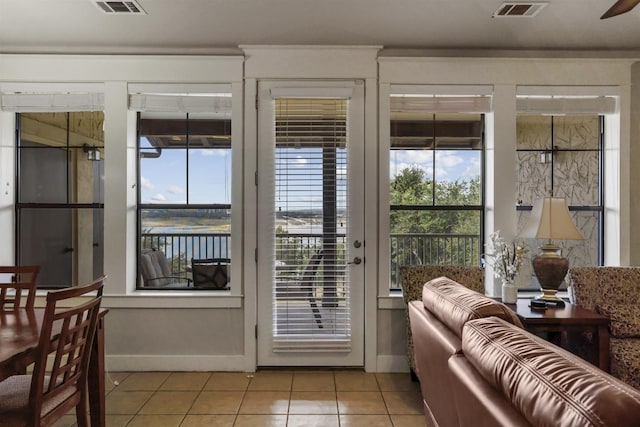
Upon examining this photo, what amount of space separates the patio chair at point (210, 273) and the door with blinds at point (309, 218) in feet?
1.29

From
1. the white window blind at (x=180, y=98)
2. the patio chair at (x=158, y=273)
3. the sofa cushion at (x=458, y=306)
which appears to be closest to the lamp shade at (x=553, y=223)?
the sofa cushion at (x=458, y=306)

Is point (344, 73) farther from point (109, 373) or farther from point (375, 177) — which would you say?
point (109, 373)

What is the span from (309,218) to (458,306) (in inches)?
71.1

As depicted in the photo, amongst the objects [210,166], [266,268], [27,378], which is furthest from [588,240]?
[27,378]

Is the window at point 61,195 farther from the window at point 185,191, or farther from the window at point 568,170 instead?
the window at point 568,170

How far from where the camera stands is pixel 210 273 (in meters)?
3.54

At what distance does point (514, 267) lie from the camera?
293cm

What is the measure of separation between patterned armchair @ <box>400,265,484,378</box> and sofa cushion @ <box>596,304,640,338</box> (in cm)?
81

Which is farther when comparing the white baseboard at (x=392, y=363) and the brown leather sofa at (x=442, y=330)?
the white baseboard at (x=392, y=363)

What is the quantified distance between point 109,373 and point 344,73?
10.2ft

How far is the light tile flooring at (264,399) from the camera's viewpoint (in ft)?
8.43

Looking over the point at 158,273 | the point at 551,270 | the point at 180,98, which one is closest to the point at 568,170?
the point at 551,270

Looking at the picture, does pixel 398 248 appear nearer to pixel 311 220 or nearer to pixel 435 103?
pixel 311 220

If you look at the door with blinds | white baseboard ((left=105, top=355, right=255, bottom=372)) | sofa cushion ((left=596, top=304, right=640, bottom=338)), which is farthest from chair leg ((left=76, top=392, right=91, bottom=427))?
sofa cushion ((left=596, top=304, right=640, bottom=338))
